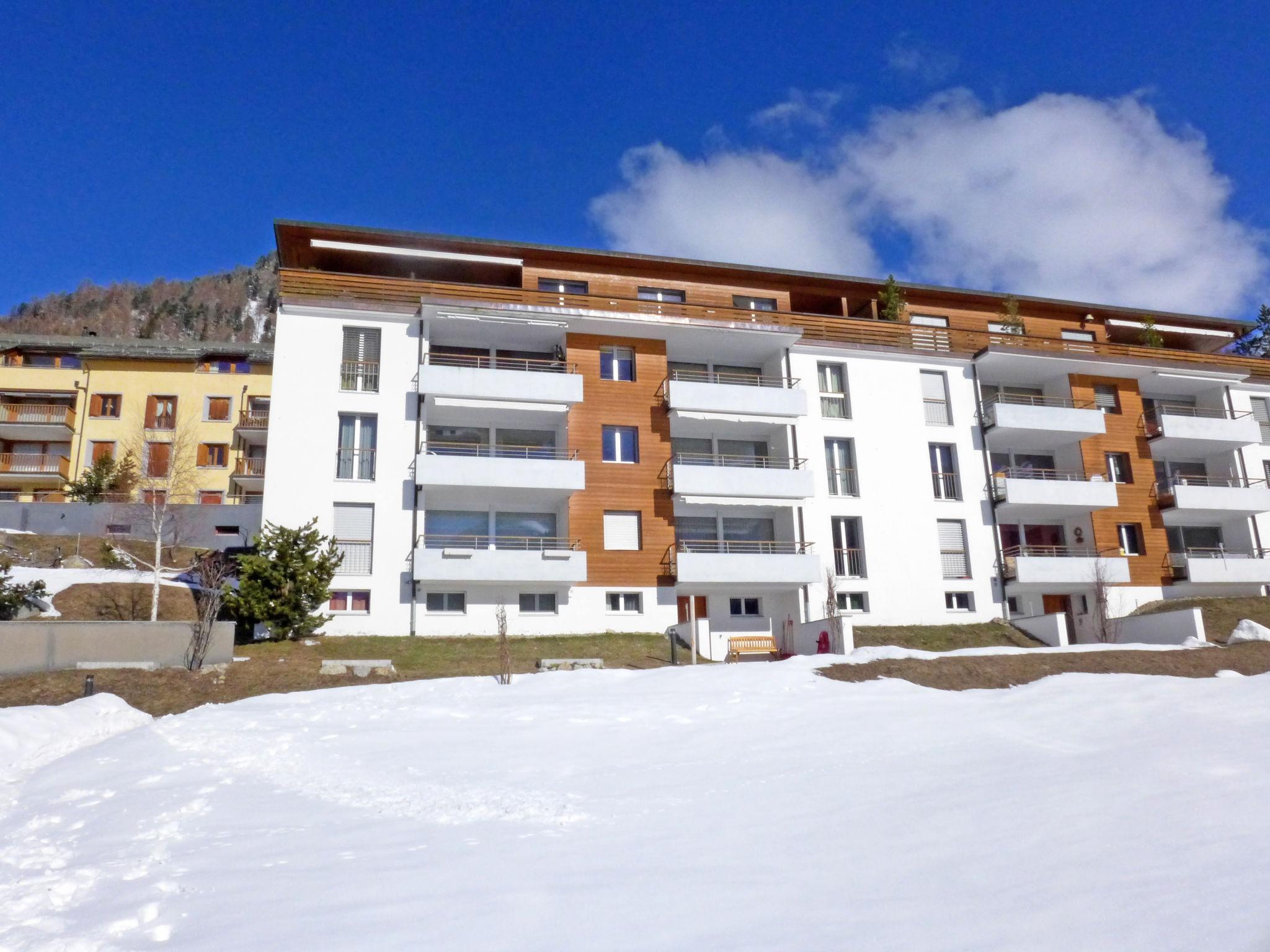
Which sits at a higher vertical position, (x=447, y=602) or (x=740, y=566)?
(x=740, y=566)

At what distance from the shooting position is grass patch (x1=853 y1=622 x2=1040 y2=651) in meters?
28.7

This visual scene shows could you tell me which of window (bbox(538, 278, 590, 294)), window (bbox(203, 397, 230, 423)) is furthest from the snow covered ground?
window (bbox(203, 397, 230, 423))

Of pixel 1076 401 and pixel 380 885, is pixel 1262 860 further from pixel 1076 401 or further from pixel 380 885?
pixel 1076 401

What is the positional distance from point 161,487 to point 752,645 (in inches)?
1213

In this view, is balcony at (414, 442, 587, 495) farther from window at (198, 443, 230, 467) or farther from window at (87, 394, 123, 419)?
window at (87, 394, 123, 419)

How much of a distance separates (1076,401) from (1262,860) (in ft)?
103

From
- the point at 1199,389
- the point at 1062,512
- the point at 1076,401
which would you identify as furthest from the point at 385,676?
the point at 1199,389

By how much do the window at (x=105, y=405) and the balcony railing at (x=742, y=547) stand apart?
121 feet

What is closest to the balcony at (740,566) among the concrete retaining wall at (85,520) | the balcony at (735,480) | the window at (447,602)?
the balcony at (735,480)

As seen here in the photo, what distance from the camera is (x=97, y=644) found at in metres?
17.4

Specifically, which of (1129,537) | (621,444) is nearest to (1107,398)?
(1129,537)

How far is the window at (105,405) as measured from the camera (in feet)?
165

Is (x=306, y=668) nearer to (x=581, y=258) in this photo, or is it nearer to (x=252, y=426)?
(x=581, y=258)

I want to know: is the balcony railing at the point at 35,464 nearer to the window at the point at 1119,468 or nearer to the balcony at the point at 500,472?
the balcony at the point at 500,472
